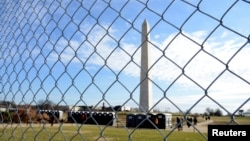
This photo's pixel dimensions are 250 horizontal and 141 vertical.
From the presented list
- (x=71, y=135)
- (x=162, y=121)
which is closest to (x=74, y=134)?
(x=162, y=121)

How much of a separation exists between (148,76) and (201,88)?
13.7 inches

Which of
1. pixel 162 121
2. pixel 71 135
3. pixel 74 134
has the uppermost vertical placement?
pixel 162 121

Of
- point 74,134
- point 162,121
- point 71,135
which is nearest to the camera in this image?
point 162,121

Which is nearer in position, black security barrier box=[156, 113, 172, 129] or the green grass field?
the green grass field

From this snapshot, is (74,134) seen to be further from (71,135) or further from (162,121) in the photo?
(71,135)

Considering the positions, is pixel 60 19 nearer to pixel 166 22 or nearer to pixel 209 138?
pixel 166 22

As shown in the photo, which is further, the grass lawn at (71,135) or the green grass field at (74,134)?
the grass lawn at (71,135)

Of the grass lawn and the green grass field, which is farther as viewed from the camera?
the grass lawn

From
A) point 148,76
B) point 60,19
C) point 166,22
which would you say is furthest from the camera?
point 60,19

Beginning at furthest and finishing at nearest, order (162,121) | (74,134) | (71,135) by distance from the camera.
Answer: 1. (71,135)
2. (74,134)
3. (162,121)

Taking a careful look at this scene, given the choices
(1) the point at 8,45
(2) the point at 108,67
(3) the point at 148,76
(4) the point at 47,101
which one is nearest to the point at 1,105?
(1) the point at 8,45

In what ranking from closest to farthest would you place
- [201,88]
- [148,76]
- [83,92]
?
[201,88], [148,76], [83,92]

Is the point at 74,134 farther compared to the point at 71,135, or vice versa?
the point at 71,135

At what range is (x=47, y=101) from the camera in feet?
7.18
